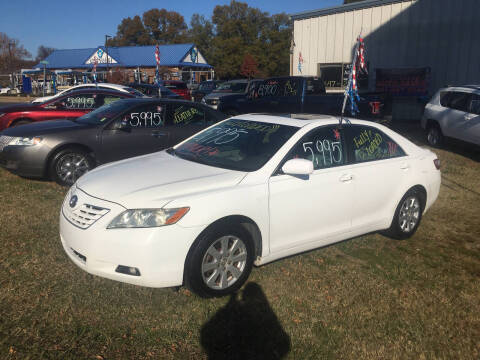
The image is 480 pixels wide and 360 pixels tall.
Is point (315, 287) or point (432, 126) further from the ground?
point (432, 126)

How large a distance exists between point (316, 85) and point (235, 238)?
10972mm

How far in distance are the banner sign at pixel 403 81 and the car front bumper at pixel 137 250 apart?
52.6 ft

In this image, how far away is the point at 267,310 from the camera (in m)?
3.55

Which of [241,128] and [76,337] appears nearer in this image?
[76,337]

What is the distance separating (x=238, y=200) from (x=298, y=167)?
62cm

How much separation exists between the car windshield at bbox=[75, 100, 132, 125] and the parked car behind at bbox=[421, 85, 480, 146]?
8.12 m

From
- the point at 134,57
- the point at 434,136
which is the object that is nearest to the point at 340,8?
the point at 434,136

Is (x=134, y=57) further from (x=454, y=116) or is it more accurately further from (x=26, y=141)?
(x=26, y=141)

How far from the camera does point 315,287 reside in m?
3.96

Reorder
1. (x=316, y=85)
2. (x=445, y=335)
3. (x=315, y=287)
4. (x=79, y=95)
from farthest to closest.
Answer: (x=316, y=85) < (x=79, y=95) < (x=315, y=287) < (x=445, y=335)

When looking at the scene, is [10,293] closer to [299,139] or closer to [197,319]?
[197,319]

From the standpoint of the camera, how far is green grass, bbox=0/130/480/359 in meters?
3.05

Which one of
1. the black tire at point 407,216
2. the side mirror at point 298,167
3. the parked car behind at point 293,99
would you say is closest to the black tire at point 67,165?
the side mirror at point 298,167

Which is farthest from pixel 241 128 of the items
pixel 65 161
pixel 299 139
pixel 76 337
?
pixel 65 161
